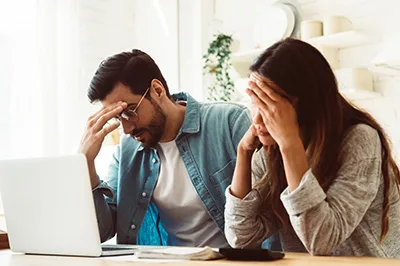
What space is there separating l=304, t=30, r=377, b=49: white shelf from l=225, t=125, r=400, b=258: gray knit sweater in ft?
6.19

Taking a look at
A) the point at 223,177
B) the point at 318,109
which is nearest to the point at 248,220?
the point at 318,109

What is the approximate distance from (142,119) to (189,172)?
228 millimetres

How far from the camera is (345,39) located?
134 inches

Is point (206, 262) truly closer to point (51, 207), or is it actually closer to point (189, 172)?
point (51, 207)

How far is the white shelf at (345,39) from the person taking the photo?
3357 millimetres

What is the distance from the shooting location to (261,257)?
136cm

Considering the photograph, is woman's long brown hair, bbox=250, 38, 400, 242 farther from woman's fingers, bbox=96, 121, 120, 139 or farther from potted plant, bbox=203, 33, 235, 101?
potted plant, bbox=203, 33, 235, 101

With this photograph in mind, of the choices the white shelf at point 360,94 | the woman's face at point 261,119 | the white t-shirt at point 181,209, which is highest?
the woman's face at point 261,119

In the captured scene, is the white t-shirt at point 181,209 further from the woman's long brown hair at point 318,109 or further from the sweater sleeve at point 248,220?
the woman's long brown hair at point 318,109

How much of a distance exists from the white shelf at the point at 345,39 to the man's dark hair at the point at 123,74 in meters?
1.48

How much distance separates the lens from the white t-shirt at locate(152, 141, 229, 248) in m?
2.08

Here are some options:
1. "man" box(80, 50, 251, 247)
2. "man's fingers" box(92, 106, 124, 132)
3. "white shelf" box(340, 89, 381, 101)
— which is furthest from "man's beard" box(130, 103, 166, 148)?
"white shelf" box(340, 89, 381, 101)

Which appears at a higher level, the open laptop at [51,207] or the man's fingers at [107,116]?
the man's fingers at [107,116]

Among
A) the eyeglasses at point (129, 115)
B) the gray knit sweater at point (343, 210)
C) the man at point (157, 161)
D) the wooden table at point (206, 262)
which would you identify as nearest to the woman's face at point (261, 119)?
the gray knit sweater at point (343, 210)
